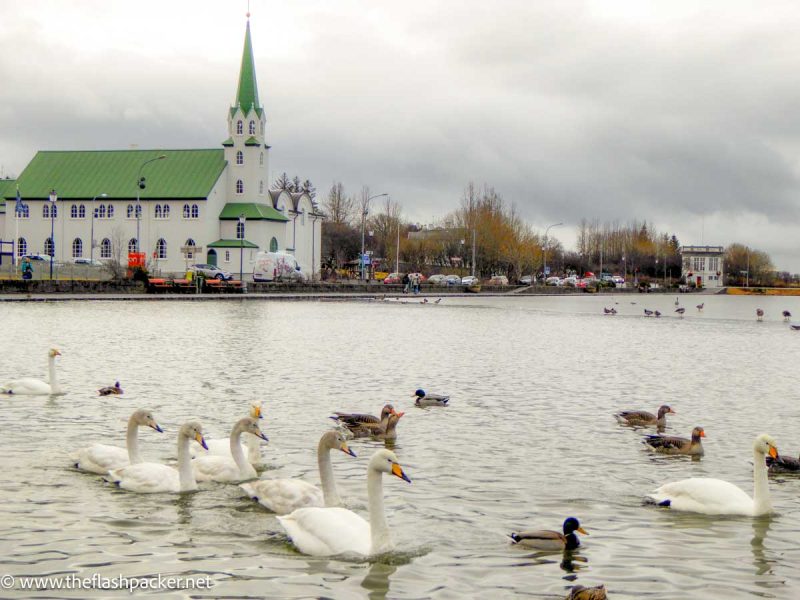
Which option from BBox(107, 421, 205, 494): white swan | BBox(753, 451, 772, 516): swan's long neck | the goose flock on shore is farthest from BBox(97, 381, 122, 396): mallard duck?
BBox(753, 451, 772, 516): swan's long neck

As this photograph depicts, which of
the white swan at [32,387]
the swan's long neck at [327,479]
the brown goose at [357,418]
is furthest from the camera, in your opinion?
the white swan at [32,387]

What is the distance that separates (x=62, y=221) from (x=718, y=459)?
103 m

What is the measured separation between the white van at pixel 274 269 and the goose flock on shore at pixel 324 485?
2999 inches

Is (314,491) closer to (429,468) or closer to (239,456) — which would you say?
(239,456)

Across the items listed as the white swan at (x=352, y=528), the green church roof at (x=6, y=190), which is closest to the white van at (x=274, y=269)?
the green church roof at (x=6, y=190)

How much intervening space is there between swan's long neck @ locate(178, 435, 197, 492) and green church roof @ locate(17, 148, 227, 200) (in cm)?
9360

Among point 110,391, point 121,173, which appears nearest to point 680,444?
point 110,391

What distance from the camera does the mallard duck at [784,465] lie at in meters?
11.9

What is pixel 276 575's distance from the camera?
25.5ft

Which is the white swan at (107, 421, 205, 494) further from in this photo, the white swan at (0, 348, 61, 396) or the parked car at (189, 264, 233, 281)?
the parked car at (189, 264, 233, 281)

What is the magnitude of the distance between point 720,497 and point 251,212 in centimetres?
9561

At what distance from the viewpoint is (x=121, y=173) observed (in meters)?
107

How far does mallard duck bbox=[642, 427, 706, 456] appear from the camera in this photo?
1299 cm

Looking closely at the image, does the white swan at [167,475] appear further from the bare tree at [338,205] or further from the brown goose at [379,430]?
the bare tree at [338,205]
